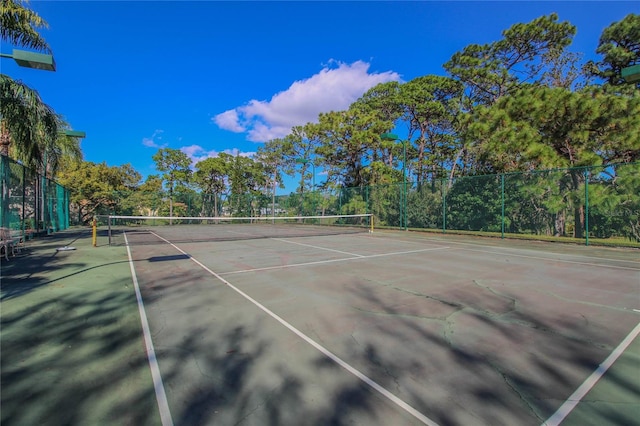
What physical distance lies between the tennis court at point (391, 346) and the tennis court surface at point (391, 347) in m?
0.02

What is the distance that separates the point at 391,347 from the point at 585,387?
1818 millimetres

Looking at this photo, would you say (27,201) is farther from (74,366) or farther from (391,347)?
(391,347)

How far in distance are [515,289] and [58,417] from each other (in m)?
7.10

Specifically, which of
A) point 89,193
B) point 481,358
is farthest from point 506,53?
point 89,193

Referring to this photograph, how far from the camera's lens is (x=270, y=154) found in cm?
3969

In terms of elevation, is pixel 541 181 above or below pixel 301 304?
above

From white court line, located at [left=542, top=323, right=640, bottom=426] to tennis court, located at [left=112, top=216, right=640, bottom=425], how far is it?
0.05ft

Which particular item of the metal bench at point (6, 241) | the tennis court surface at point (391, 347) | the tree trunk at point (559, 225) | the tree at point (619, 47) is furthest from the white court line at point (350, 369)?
the tree at point (619, 47)

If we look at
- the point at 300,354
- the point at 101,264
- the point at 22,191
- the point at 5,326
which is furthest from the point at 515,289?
the point at 22,191

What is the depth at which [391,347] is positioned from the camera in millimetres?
3820

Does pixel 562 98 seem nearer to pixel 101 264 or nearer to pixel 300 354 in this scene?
pixel 300 354

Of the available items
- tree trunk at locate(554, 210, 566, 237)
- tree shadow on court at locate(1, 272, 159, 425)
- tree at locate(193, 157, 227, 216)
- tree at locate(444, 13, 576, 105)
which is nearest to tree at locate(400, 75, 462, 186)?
tree at locate(444, 13, 576, 105)

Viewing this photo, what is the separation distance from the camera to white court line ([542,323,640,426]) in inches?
101

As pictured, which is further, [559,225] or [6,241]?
[559,225]
